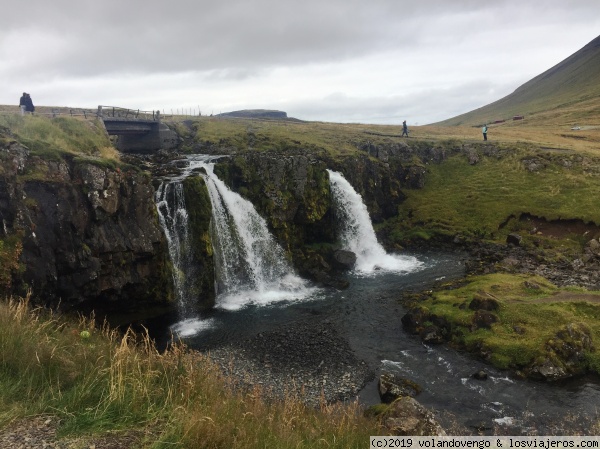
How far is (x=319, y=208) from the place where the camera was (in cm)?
4931

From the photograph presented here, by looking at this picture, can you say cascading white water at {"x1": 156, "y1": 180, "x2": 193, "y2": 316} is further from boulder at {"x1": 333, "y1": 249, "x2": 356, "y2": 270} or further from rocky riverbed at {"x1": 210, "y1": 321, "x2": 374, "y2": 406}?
boulder at {"x1": 333, "y1": 249, "x2": 356, "y2": 270}

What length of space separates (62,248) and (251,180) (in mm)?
22513

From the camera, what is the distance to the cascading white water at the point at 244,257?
37.8 metres

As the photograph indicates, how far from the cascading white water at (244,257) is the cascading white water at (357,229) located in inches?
404

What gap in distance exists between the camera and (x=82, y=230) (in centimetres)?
2920

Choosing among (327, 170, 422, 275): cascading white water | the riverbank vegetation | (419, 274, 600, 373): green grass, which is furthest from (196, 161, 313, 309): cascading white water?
(419, 274, 600, 373): green grass

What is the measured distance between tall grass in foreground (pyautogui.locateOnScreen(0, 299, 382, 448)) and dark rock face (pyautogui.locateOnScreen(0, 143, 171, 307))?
1797 cm

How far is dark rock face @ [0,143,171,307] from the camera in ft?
85.9

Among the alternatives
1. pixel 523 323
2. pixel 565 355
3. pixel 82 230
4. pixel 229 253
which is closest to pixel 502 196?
pixel 523 323

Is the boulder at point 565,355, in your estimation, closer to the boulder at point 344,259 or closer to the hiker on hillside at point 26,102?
the boulder at point 344,259

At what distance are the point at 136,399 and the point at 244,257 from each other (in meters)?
31.6

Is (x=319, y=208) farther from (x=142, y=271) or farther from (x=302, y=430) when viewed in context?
(x=302, y=430)

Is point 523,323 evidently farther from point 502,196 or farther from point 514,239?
point 502,196

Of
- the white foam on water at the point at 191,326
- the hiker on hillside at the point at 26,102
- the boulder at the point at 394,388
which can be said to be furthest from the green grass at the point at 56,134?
the boulder at the point at 394,388
